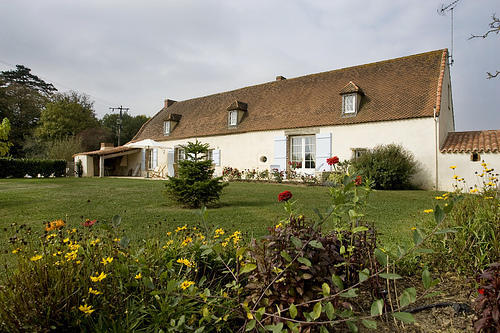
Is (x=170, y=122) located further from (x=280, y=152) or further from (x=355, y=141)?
(x=355, y=141)

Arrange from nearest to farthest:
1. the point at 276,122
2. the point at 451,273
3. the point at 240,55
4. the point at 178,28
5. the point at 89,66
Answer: the point at 451,273, the point at 178,28, the point at 240,55, the point at 276,122, the point at 89,66

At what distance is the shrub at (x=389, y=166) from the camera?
11766 millimetres

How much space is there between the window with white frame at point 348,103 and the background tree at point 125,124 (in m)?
32.5

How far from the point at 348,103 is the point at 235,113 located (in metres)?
7.02

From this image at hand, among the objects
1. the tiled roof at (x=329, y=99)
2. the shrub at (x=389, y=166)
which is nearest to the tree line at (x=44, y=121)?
the tiled roof at (x=329, y=99)

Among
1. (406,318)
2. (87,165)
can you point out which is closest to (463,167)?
(406,318)

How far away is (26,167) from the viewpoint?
18.9 meters

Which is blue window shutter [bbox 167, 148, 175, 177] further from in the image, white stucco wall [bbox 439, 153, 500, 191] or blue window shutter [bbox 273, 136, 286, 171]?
white stucco wall [bbox 439, 153, 500, 191]

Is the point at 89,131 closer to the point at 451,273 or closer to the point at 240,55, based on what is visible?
the point at 240,55

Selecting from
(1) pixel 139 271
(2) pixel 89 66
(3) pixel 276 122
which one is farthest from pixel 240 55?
(1) pixel 139 271

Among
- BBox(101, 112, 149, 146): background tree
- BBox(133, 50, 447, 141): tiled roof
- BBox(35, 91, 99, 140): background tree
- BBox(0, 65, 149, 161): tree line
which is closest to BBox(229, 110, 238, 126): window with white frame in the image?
BBox(133, 50, 447, 141): tiled roof

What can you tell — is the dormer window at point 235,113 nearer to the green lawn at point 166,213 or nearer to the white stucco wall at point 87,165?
the green lawn at point 166,213

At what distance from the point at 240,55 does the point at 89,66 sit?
10830mm

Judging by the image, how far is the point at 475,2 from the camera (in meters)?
4.25
